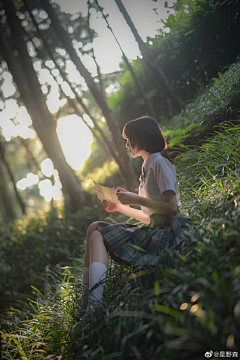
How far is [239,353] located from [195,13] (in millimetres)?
4859

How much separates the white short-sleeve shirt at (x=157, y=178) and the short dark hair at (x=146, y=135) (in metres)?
0.10

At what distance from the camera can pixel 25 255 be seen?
5.06 m

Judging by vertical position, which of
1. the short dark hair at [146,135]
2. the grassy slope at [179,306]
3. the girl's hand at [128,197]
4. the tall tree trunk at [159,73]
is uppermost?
the tall tree trunk at [159,73]

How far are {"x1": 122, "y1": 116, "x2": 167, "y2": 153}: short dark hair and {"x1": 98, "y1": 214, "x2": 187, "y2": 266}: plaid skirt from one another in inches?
23.6

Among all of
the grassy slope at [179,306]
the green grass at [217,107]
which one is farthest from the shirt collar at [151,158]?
the green grass at [217,107]

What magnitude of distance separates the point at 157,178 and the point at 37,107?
570 centimetres

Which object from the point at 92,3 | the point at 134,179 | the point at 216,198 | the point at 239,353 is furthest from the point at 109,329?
the point at 92,3

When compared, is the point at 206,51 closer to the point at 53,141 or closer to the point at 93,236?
the point at 93,236

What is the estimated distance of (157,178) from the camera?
1.68 meters

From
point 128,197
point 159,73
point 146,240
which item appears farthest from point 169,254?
point 159,73

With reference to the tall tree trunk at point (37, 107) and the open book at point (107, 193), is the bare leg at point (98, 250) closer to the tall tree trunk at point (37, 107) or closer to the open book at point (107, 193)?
the open book at point (107, 193)

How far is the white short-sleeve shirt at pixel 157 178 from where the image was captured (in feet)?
5.27

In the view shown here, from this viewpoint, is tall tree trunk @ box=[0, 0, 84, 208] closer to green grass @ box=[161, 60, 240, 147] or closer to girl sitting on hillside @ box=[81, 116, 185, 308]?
green grass @ box=[161, 60, 240, 147]

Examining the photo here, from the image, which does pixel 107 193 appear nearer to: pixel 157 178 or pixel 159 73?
pixel 157 178
